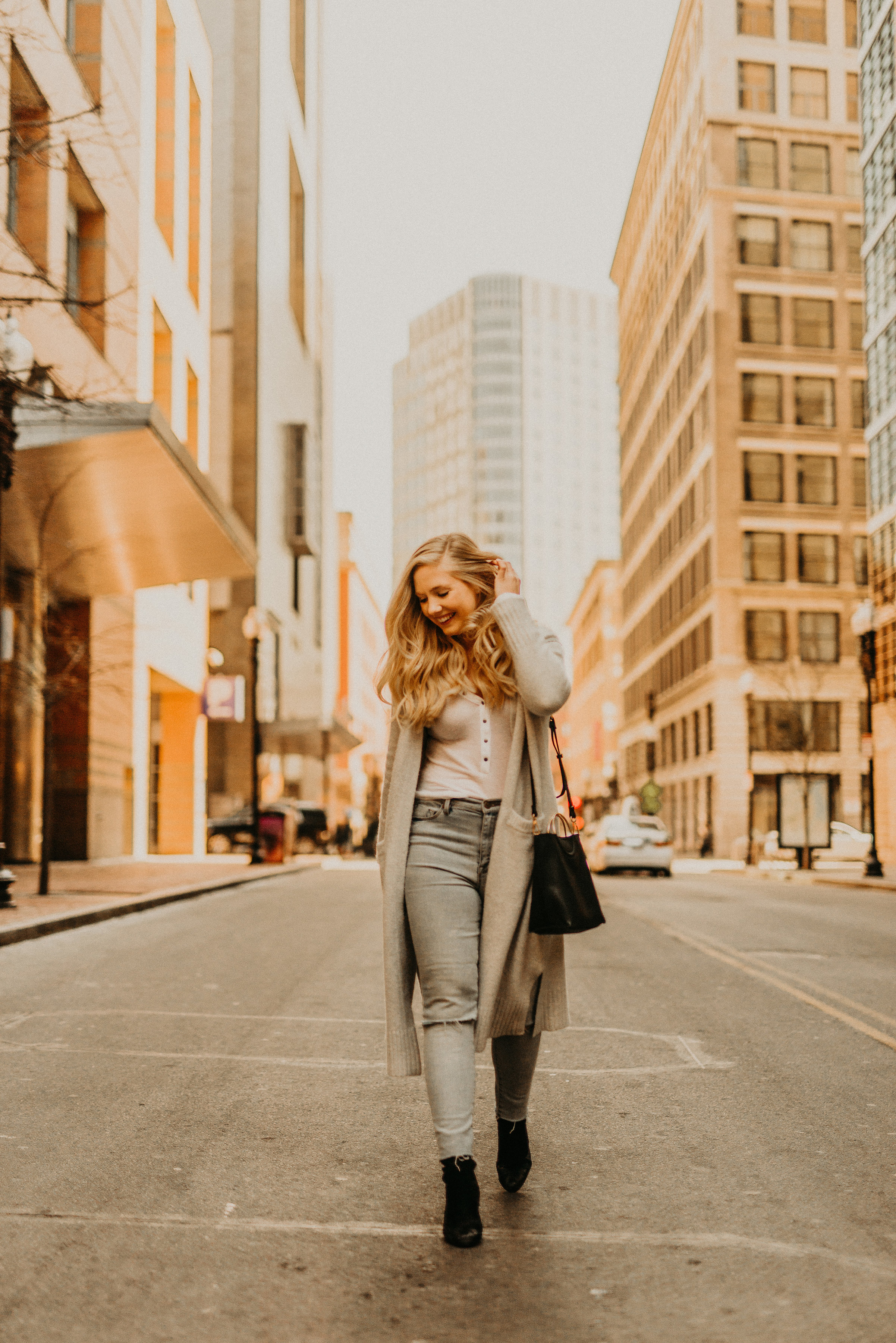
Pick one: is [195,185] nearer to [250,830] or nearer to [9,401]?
[250,830]

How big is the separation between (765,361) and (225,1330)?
59.4m

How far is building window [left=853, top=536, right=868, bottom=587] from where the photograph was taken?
58500 mm

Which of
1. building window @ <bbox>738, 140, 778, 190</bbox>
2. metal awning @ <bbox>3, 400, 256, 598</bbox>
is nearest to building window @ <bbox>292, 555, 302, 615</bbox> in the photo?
building window @ <bbox>738, 140, 778, 190</bbox>

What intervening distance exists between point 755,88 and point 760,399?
14.0 meters

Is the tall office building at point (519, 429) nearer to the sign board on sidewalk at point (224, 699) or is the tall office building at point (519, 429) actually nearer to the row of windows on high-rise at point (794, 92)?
the row of windows on high-rise at point (794, 92)

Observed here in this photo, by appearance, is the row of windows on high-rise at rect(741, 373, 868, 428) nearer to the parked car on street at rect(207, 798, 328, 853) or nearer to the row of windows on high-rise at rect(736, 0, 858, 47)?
the row of windows on high-rise at rect(736, 0, 858, 47)

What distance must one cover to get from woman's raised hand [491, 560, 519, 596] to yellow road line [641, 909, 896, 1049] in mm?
4095

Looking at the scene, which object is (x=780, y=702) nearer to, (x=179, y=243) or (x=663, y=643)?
(x=663, y=643)

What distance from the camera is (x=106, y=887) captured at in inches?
729

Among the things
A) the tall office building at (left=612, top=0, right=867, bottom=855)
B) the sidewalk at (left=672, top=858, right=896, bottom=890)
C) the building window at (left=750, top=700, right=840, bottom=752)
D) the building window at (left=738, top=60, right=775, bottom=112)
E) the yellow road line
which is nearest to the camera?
the yellow road line

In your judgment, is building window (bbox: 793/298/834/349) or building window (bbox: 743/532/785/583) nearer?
building window (bbox: 743/532/785/583)

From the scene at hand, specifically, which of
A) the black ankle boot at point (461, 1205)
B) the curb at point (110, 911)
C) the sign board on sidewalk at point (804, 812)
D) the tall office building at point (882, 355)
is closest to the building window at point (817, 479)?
the tall office building at point (882, 355)

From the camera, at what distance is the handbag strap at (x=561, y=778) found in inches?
159

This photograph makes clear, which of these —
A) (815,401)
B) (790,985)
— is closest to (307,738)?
(815,401)
